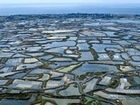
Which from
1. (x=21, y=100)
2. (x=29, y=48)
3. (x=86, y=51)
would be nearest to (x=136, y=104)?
(x=21, y=100)

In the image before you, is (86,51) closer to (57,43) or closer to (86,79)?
(57,43)

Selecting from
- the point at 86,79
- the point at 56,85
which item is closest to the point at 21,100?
the point at 56,85

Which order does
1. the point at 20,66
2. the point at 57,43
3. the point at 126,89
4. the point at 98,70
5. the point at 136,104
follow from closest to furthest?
1. the point at 136,104
2. the point at 126,89
3. the point at 98,70
4. the point at 20,66
5. the point at 57,43

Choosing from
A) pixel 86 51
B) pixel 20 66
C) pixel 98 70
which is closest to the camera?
pixel 98 70

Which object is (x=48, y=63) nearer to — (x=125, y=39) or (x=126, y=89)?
(x=126, y=89)

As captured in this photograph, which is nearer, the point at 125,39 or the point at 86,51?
the point at 86,51

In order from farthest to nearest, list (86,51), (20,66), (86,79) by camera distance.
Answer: (86,51), (20,66), (86,79)

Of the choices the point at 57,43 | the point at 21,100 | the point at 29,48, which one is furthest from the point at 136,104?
the point at 57,43

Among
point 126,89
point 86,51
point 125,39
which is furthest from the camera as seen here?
point 125,39

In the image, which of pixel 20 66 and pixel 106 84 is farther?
pixel 20 66
